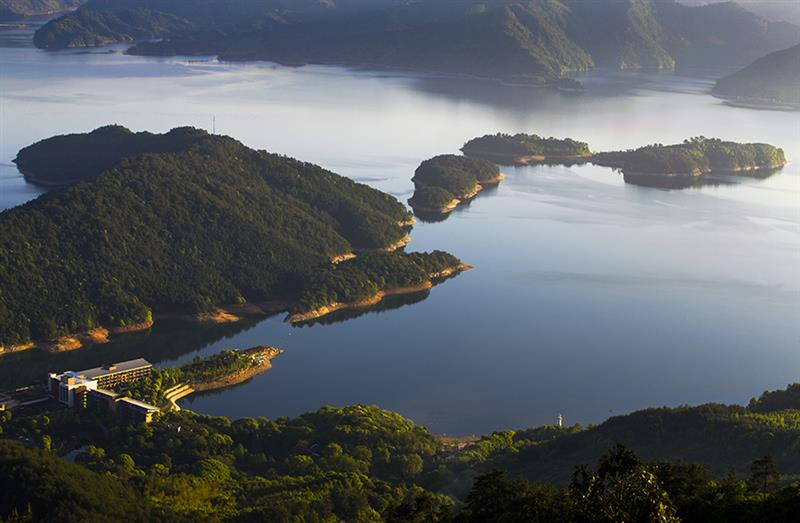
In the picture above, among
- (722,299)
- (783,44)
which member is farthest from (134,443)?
(783,44)

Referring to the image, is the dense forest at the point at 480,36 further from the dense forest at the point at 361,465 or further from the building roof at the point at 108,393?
the dense forest at the point at 361,465

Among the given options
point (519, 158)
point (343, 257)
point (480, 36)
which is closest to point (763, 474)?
point (343, 257)

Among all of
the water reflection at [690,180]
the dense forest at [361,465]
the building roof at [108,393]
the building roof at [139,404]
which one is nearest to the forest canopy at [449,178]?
the water reflection at [690,180]

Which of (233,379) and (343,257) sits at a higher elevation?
(343,257)

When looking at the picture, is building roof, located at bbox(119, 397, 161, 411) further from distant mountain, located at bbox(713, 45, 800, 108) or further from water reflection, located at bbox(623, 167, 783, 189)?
distant mountain, located at bbox(713, 45, 800, 108)

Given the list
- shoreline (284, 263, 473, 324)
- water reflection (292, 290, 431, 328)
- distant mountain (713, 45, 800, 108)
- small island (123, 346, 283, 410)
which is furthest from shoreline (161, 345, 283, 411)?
distant mountain (713, 45, 800, 108)

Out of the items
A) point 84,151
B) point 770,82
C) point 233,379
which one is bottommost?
point 233,379

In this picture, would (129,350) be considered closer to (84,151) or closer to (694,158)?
(84,151)

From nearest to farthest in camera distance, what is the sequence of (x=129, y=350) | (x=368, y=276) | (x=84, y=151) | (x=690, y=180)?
(x=129, y=350) < (x=368, y=276) < (x=84, y=151) < (x=690, y=180)
